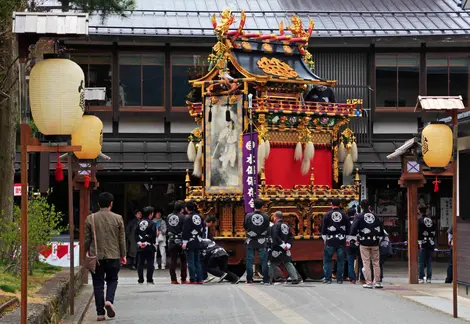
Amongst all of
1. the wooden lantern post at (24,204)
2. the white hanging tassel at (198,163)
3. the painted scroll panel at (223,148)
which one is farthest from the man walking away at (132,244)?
the wooden lantern post at (24,204)

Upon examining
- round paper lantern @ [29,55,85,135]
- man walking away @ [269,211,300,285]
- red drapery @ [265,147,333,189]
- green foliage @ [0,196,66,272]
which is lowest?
man walking away @ [269,211,300,285]

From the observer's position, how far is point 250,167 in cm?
2312

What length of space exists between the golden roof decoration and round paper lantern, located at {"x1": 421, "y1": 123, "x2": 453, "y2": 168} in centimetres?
607

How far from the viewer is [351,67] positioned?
108ft

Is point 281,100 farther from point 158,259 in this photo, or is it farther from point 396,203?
point 396,203

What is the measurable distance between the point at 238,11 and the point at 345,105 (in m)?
11.7

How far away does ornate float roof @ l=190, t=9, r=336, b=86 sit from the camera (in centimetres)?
2397

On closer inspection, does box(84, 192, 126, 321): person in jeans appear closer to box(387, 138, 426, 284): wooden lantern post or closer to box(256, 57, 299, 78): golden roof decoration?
box(387, 138, 426, 284): wooden lantern post

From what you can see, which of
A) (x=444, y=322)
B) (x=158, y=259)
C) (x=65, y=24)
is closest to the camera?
(x=65, y=24)

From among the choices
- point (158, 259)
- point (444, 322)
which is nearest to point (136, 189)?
point (158, 259)

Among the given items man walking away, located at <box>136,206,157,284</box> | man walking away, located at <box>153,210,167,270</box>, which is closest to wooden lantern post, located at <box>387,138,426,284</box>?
man walking away, located at <box>136,206,157,284</box>

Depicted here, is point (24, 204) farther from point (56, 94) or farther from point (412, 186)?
point (412, 186)

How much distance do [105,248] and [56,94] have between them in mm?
3472

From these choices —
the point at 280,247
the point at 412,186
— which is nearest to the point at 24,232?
the point at 280,247
